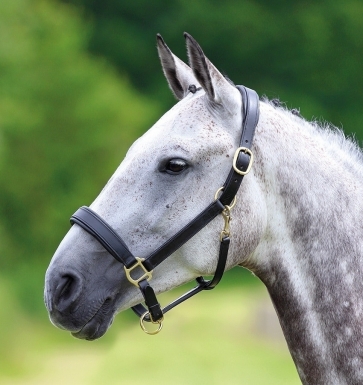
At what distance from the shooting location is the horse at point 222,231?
2684 millimetres

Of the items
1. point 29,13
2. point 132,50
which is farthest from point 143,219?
point 132,50

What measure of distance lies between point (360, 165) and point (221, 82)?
689mm

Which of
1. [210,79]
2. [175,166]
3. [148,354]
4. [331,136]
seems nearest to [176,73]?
[210,79]

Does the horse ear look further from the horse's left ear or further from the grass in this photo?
the grass

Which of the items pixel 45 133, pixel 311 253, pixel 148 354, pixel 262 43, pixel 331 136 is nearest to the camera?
pixel 311 253

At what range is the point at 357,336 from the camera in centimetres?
268

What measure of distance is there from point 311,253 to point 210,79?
0.77 meters

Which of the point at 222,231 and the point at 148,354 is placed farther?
the point at 148,354

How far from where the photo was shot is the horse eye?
2.71 meters

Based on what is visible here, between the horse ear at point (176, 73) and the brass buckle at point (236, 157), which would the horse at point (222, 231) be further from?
the horse ear at point (176, 73)

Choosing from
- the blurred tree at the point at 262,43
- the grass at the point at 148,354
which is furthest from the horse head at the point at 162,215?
the blurred tree at the point at 262,43

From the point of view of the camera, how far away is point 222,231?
2725mm

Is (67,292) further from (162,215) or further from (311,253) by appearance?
(311,253)

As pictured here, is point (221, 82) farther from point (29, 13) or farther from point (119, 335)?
point (29, 13)
